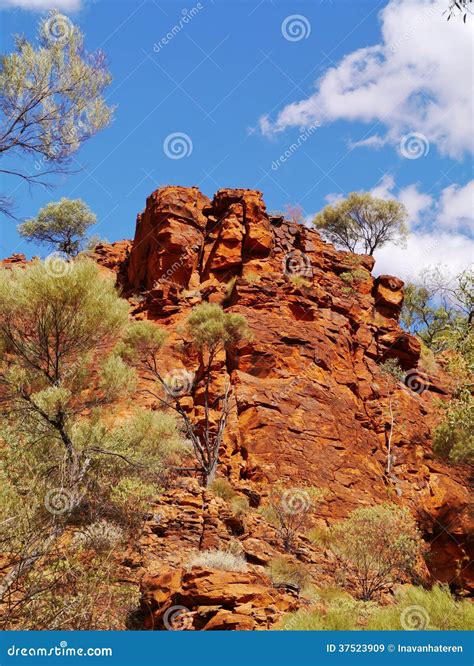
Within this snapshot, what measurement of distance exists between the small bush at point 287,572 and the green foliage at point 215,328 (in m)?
9.85

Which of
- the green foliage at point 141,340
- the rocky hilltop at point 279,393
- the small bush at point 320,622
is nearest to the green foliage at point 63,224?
the rocky hilltop at point 279,393

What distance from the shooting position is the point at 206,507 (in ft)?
48.1

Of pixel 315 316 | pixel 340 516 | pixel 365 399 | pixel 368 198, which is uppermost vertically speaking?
pixel 368 198

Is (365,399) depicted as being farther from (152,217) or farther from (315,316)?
(152,217)

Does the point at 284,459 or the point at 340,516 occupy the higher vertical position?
the point at 284,459

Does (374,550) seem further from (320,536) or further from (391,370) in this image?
(391,370)

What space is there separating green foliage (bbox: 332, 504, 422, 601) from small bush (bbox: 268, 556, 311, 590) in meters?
1.42

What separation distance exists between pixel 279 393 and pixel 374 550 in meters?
8.08

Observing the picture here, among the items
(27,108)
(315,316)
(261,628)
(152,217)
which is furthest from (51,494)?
(152,217)

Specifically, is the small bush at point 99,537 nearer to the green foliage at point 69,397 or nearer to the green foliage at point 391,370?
the green foliage at point 69,397

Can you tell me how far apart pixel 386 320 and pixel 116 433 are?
65.9 ft

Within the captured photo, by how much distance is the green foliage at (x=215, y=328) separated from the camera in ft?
71.3

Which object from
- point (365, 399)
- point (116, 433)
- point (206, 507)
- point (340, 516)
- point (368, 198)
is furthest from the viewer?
point (368, 198)

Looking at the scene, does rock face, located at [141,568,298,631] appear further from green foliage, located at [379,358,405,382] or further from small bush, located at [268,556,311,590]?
green foliage, located at [379,358,405,382]
